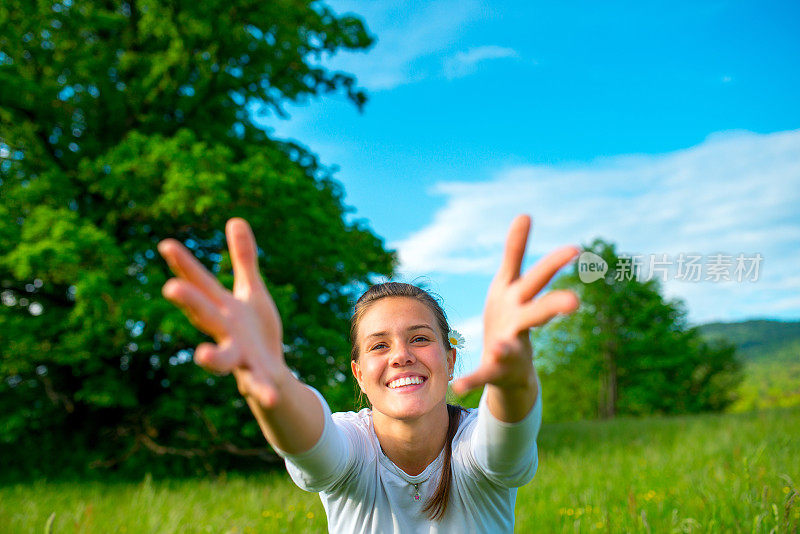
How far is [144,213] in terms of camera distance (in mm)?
7773

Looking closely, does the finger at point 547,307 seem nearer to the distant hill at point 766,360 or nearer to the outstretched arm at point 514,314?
the outstretched arm at point 514,314

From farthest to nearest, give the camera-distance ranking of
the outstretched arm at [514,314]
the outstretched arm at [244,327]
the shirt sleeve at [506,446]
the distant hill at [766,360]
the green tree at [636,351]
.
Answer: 1. the distant hill at [766,360]
2. the green tree at [636,351]
3. the shirt sleeve at [506,446]
4. the outstretched arm at [514,314]
5. the outstretched arm at [244,327]

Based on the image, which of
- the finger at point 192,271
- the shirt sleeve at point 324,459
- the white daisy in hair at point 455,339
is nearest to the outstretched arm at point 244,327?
the finger at point 192,271

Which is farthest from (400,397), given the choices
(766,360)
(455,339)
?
(766,360)

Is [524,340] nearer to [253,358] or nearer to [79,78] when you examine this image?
[253,358]

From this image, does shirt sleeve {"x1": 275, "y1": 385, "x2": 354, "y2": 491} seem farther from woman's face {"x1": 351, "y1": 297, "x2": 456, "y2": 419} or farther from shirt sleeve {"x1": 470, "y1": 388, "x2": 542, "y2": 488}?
shirt sleeve {"x1": 470, "y1": 388, "x2": 542, "y2": 488}

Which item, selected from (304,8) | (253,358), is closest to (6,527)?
(253,358)

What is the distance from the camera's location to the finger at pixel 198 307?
115 centimetres

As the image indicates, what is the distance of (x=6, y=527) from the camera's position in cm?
411

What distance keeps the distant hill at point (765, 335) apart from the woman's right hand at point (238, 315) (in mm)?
59615

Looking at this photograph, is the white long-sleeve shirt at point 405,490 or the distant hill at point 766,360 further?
the distant hill at point 766,360

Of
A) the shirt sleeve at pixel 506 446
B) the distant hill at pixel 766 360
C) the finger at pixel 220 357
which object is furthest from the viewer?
the distant hill at pixel 766 360

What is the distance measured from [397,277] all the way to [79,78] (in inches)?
332

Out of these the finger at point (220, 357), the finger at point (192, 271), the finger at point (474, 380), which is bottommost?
the finger at point (474, 380)
